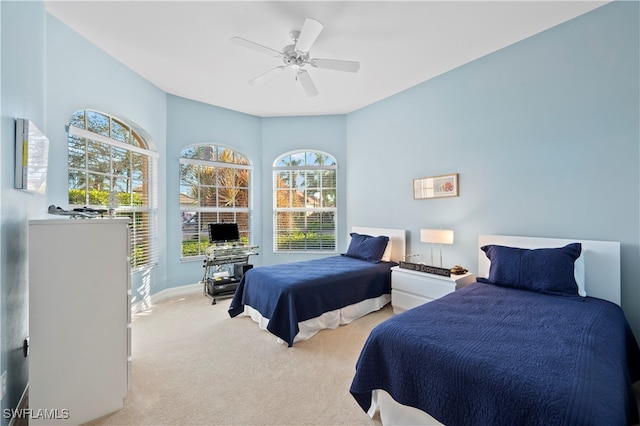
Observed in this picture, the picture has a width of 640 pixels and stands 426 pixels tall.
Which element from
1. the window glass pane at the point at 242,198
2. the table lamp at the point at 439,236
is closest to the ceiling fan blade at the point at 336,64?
the table lamp at the point at 439,236

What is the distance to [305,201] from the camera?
17.6 ft

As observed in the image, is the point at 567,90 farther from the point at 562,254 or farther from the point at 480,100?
the point at 562,254

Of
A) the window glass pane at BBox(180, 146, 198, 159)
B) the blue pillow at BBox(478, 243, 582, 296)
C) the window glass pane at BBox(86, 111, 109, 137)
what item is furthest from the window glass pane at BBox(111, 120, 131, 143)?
the blue pillow at BBox(478, 243, 582, 296)

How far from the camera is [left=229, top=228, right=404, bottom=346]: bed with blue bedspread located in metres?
2.87

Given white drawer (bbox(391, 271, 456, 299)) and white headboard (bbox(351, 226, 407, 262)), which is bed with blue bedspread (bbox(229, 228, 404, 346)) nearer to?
white headboard (bbox(351, 226, 407, 262))

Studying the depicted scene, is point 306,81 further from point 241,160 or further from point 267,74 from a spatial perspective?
point 241,160

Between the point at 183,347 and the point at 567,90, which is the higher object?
the point at 567,90

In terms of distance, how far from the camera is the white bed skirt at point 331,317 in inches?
118

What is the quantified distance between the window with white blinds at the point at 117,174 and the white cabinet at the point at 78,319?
2.17 feet

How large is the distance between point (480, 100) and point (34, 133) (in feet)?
13.9

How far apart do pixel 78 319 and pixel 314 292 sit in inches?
76.6

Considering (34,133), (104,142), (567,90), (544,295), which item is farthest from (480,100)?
(104,142)

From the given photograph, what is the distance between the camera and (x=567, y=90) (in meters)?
2.71

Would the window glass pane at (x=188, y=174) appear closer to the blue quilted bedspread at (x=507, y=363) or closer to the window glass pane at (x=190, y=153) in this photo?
the window glass pane at (x=190, y=153)
